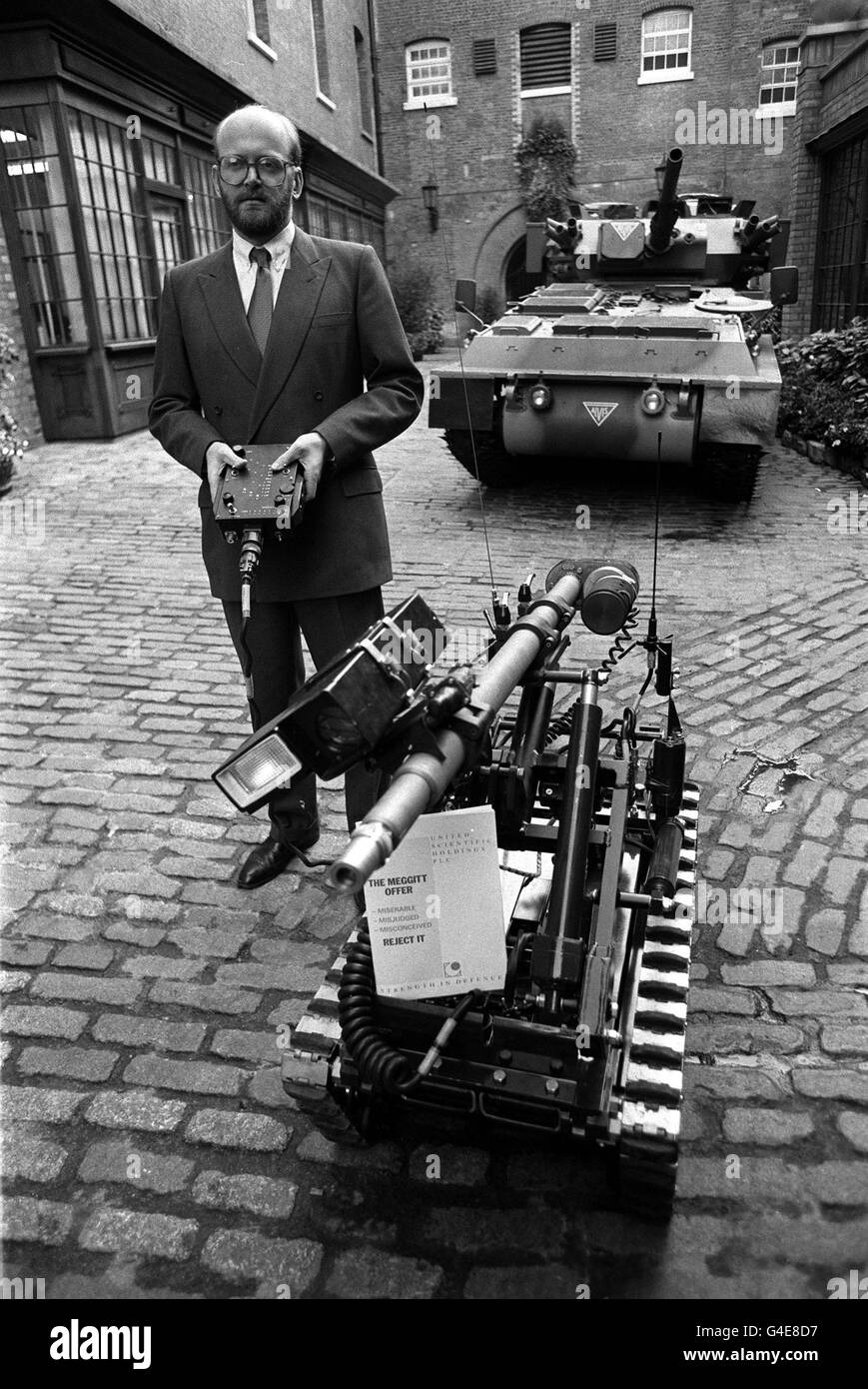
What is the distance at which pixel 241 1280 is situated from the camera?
1.97 metres

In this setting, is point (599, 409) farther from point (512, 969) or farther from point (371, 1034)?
point (371, 1034)

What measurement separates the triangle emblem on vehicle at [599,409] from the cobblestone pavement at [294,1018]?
215 centimetres

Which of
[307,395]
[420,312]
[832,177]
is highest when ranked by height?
[832,177]

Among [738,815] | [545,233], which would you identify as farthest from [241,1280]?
[545,233]

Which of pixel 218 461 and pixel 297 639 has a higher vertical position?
pixel 218 461

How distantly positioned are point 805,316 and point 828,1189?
17.2m

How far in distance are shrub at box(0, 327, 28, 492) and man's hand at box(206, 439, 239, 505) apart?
7.01 meters

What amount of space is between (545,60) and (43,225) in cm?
1516

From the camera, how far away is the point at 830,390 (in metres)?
10.3

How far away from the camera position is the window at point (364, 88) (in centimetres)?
2144

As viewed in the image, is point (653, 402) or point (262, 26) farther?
point (262, 26)

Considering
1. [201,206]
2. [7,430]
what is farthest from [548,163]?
[7,430]

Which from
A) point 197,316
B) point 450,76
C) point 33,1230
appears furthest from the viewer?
point 450,76
